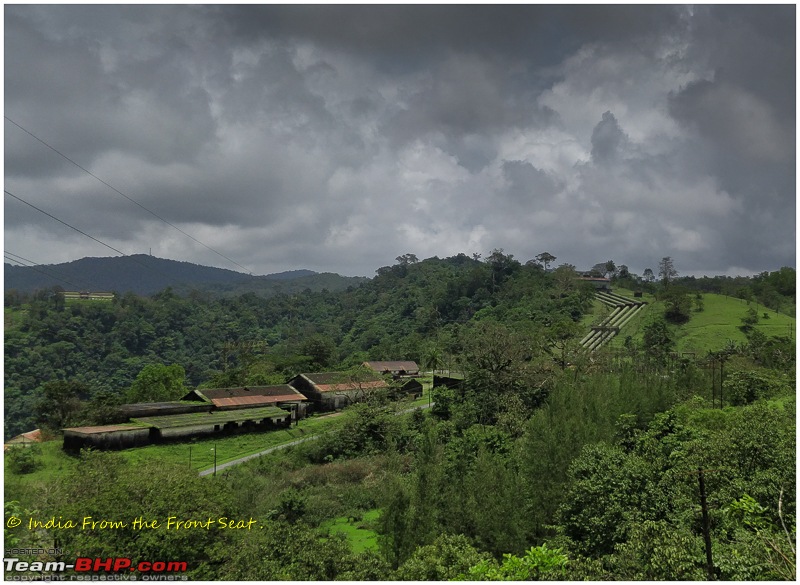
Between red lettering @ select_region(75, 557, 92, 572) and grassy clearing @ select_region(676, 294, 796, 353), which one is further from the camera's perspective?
grassy clearing @ select_region(676, 294, 796, 353)

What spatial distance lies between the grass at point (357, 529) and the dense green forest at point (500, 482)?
0.43 feet

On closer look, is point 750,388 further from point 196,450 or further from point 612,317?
point 612,317

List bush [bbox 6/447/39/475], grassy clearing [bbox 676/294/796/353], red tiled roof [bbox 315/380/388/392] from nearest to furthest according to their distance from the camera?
bush [bbox 6/447/39/475]
red tiled roof [bbox 315/380/388/392]
grassy clearing [bbox 676/294/796/353]

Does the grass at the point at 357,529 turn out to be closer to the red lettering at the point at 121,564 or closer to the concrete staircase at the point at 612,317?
the red lettering at the point at 121,564

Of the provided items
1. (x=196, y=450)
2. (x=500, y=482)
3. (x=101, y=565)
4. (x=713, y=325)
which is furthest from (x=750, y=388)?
(x=713, y=325)

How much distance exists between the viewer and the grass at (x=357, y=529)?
24094mm

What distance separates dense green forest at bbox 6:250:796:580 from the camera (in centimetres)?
1310

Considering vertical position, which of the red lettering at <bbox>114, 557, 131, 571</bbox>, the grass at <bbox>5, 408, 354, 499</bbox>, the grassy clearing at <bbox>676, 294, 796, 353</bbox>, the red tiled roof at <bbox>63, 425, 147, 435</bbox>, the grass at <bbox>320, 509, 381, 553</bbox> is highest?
the grassy clearing at <bbox>676, 294, 796, 353</bbox>

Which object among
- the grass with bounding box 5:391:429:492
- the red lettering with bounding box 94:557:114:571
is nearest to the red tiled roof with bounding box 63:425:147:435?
the grass with bounding box 5:391:429:492

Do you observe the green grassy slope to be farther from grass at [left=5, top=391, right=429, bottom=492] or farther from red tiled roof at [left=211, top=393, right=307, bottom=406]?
grass at [left=5, top=391, right=429, bottom=492]

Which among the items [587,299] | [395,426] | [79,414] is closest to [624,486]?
[395,426]

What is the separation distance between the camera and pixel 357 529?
26.2m

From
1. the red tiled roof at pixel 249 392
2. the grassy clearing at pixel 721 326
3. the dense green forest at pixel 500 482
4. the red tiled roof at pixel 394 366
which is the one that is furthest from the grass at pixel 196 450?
the grassy clearing at pixel 721 326

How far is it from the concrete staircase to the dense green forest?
7029 millimetres
